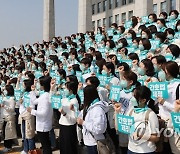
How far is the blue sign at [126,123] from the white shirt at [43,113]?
2.39 m

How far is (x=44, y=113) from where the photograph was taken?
269 inches

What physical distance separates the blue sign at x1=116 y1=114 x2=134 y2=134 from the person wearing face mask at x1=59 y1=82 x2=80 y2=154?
1.60 meters

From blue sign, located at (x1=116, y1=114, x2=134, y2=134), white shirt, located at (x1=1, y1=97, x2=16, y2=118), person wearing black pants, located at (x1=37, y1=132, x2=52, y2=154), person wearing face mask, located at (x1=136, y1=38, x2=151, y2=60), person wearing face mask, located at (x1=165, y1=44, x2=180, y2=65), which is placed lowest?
person wearing black pants, located at (x1=37, y1=132, x2=52, y2=154)

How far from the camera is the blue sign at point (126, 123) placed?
462 cm

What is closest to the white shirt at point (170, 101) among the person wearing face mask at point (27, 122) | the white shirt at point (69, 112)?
the white shirt at point (69, 112)

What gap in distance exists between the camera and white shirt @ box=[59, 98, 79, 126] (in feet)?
20.5

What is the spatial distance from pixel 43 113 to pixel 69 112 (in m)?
0.68

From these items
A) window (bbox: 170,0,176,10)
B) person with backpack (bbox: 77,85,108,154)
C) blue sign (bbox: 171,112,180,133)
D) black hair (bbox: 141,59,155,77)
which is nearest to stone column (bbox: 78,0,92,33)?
window (bbox: 170,0,176,10)

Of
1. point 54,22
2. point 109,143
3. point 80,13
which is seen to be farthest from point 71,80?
point 54,22

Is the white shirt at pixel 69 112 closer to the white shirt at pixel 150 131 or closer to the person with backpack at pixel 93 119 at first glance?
the person with backpack at pixel 93 119

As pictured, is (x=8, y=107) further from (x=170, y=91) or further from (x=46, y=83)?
(x=170, y=91)

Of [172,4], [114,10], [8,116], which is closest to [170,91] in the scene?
[8,116]

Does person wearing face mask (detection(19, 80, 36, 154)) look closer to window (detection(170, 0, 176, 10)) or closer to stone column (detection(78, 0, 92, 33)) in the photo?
stone column (detection(78, 0, 92, 33))

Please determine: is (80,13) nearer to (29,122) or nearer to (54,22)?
(54,22)
